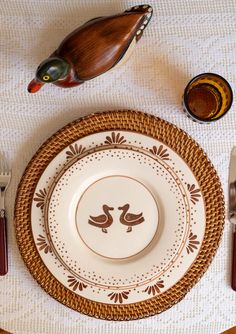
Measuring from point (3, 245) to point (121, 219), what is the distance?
7.3 inches

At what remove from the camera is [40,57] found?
2.28 ft

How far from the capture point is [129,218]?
70 centimetres

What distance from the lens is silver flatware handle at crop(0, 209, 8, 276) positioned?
708mm

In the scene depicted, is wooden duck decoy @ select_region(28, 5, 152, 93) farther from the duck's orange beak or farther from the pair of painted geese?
the pair of painted geese

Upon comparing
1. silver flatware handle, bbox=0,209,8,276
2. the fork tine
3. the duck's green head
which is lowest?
silver flatware handle, bbox=0,209,8,276

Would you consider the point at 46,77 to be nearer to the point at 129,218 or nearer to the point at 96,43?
the point at 96,43

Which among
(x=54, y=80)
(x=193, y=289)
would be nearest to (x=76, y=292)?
(x=193, y=289)

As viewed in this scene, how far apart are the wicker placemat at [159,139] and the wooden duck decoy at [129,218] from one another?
0.10m

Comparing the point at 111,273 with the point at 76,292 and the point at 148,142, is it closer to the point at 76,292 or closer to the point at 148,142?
the point at 76,292

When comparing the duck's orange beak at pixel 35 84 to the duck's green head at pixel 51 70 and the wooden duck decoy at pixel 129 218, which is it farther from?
the wooden duck decoy at pixel 129 218

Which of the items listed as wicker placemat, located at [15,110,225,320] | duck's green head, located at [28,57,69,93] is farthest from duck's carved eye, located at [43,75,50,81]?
wicker placemat, located at [15,110,225,320]

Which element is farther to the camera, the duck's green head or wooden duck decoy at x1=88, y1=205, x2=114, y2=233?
wooden duck decoy at x1=88, y1=205, x2=114, y2=233

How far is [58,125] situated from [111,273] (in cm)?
24

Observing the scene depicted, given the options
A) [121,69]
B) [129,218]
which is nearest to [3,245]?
[129,218]
